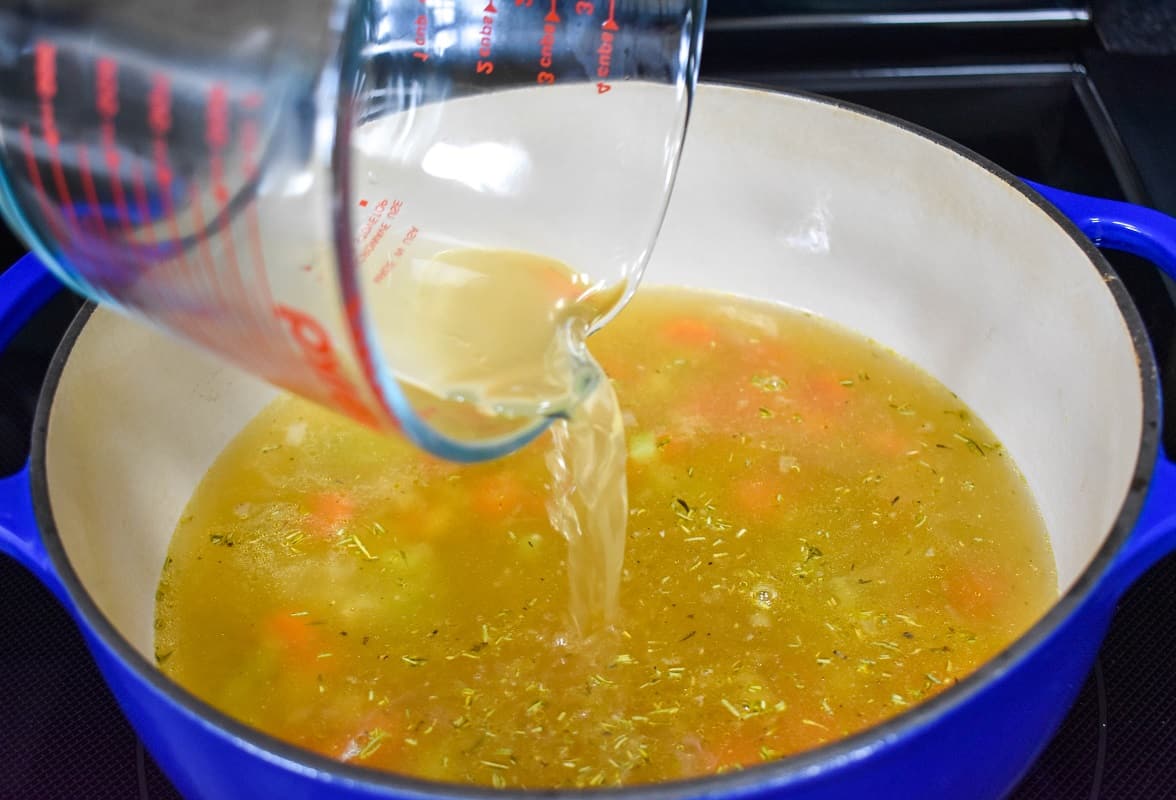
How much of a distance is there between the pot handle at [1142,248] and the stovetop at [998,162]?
0.18 meters

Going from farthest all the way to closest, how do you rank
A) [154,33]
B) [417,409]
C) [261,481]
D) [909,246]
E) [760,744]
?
[909,246]
[261,481]
[760,744]
[417,409]
[154,33]

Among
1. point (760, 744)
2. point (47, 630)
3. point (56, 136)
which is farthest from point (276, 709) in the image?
point (56, 136)

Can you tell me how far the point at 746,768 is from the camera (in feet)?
2.46

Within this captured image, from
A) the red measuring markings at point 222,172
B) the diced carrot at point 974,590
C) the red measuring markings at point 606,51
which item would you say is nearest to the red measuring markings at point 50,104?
the red measuring markings at point 222,172

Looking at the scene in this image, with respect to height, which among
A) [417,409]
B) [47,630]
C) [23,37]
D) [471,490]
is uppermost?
[23,37]

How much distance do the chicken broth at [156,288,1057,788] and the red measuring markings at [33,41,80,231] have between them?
51cm

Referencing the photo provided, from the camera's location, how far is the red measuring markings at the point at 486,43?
4.07 ft

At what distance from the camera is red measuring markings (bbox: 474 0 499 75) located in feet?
4.07

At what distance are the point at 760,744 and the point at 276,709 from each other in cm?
43

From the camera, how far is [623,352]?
153 centimetres

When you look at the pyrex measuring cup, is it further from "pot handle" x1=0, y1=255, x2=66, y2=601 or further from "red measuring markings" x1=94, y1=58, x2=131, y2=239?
"pot handle" x1=0, y1=255, x2=66, y2=601

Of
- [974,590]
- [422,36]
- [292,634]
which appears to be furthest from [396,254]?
[974,590]

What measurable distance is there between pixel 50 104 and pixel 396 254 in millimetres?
470

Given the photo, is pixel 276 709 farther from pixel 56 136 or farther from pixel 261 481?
pixel 56 136
